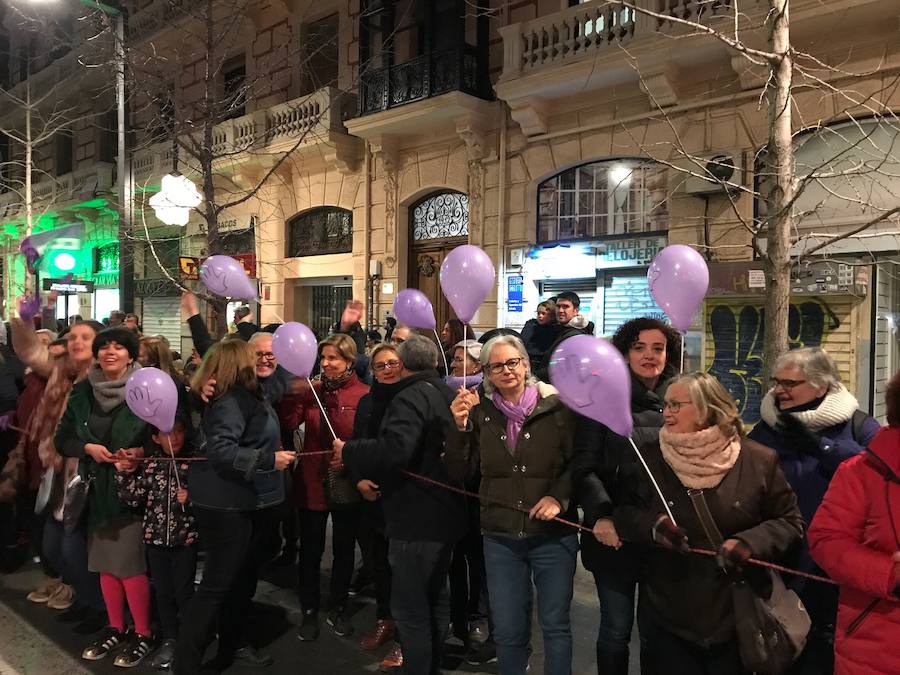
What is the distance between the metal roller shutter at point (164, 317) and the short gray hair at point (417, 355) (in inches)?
614

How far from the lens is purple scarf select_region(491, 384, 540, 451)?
3021 millimetres

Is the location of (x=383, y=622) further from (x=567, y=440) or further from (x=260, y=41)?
(x=260, y=41)

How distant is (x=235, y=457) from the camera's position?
336 centimetres

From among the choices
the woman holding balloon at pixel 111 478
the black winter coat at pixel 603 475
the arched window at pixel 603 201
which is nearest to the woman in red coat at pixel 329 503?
the woman holding balloon at pixel 111 478

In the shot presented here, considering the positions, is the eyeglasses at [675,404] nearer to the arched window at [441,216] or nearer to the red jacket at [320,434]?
the red jacket at [320,434]

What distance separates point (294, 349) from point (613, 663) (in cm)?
235

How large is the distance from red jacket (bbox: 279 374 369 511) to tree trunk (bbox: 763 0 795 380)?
114 inches

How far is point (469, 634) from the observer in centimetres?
406

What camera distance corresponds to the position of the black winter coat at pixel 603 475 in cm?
282

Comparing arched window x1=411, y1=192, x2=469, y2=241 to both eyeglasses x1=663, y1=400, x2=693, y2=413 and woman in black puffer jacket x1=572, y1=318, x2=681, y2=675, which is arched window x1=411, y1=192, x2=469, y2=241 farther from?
eyeglasses x1=663, y1=400, x2=693, y2=413

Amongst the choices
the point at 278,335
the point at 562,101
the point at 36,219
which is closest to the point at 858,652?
the point at 278,335

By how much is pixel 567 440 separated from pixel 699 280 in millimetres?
1123

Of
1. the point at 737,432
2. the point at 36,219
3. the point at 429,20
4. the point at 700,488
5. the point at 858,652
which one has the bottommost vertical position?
the point at 858,652

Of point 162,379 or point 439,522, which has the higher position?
point 162,379
